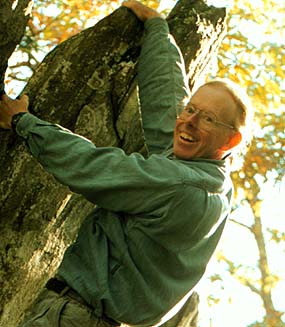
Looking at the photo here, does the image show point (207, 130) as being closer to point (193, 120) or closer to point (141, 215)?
point (193, 120)

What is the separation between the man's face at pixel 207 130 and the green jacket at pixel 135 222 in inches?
3.0

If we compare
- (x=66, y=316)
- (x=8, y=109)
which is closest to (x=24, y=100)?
(x=8, y=109)

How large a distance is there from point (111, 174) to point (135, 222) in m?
0.30

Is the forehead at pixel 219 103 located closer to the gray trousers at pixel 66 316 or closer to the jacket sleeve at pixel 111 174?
the jacket sleeve at pixel 111 174

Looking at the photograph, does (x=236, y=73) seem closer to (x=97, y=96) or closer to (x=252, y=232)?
(x=97, y=96)

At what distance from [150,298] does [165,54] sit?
201 centimetres

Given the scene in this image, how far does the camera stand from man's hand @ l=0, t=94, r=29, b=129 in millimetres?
5098

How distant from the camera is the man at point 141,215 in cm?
431

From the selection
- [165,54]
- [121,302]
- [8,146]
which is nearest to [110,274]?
[121,302]

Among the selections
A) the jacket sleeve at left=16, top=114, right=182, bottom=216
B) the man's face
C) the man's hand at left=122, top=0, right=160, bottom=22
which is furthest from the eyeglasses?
the man's hand at left=122, top=0, right=160, bottom=22

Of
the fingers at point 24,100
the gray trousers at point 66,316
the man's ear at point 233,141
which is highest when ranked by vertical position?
the fingers at point 24,100

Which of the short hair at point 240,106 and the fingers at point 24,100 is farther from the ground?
the short hair at point 240,106

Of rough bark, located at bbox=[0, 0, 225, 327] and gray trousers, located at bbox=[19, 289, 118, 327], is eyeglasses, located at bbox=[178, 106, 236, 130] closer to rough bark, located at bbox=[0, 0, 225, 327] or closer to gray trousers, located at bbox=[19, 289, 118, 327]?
gray trousers, located at bbox=[19, 289, 118, 327]

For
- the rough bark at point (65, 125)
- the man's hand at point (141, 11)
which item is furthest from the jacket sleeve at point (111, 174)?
the man's hand at point (141, 11)
